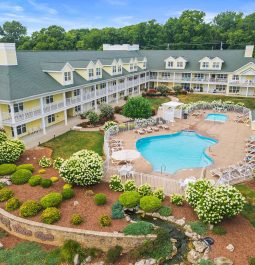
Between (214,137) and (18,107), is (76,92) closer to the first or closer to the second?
(18,107)

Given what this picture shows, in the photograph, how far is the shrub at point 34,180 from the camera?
61.6ft

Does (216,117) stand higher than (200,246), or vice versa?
(216,117)

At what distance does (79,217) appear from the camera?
15117 millimetres

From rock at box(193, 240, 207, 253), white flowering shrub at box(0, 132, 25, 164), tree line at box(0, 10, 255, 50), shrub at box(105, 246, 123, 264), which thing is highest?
Answer: tree line at box(0, 10, 255, 50)

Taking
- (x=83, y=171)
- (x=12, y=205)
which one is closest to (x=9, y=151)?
(x=12, y=205)

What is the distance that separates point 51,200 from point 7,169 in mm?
6255

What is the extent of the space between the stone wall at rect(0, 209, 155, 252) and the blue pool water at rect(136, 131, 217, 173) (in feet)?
28.8

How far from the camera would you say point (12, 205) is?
1627 centimetres

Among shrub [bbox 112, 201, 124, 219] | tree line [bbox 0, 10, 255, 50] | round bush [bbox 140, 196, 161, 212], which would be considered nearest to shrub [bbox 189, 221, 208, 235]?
round bush [bbox 140, 196, 161, 212]

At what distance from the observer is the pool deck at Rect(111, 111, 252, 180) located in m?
21.8

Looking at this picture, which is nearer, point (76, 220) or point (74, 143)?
point (76, 220)

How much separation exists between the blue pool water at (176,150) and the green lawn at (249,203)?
4.94 meters

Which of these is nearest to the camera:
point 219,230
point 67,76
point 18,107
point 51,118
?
point 219,230

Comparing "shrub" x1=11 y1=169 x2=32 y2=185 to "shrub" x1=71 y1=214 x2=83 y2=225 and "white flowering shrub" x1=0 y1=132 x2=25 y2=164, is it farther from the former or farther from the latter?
"shrub" x1=71 y1=214 x2=83 y2=225
